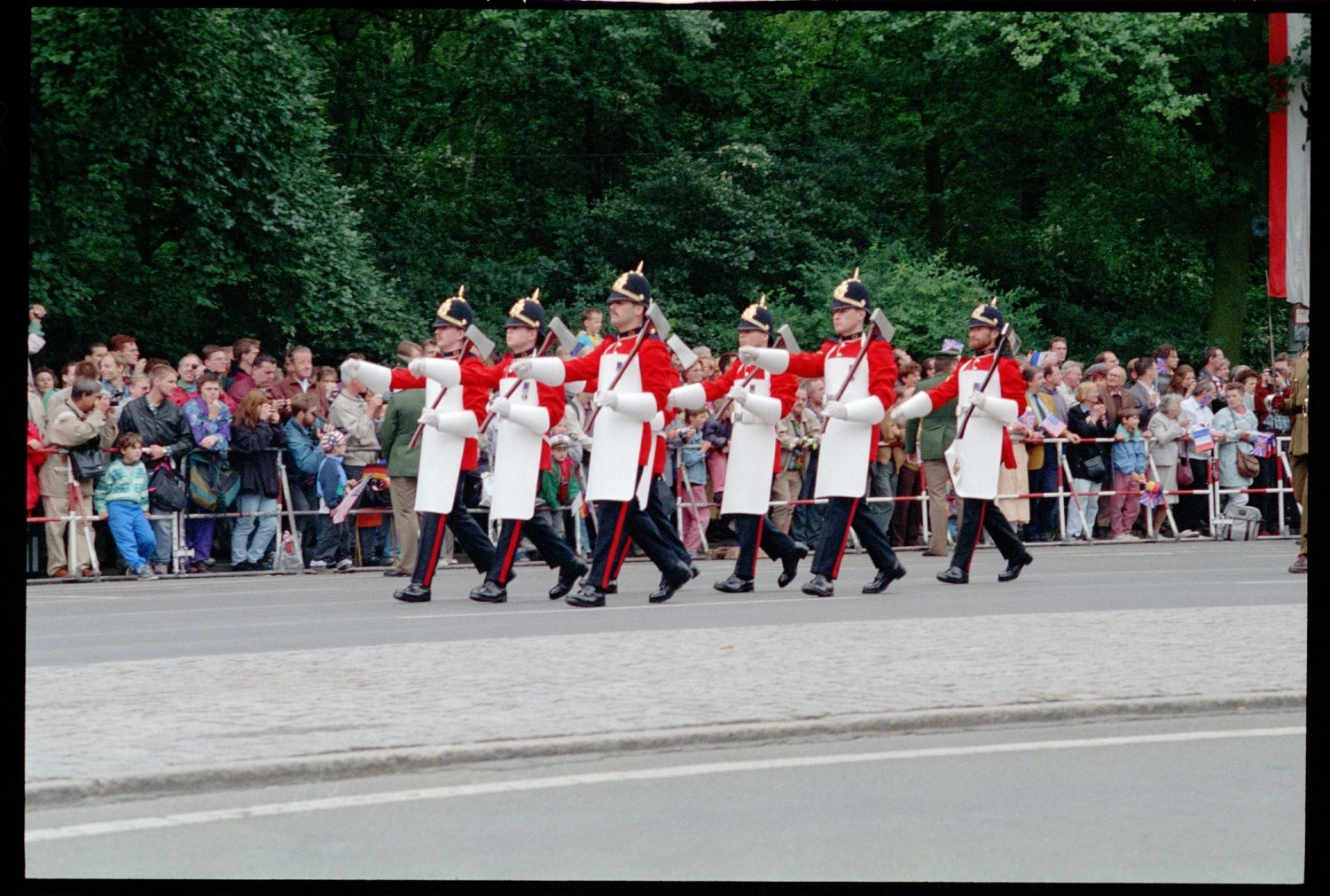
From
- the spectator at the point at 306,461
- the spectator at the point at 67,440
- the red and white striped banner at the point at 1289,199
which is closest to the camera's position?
the spectator at the point at 67,440

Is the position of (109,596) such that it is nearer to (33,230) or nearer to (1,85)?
(33,230)

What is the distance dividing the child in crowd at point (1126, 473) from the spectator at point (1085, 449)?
0.17 meters

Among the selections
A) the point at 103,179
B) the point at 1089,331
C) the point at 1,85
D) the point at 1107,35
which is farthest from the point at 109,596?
the point at 1089,331

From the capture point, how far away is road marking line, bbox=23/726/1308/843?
685cm

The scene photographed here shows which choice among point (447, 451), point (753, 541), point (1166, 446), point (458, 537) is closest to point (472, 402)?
point (447, 451)

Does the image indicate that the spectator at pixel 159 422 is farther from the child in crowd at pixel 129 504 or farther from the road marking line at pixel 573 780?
the road marking line at pixel 573 780

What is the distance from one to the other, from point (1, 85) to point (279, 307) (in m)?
22.9

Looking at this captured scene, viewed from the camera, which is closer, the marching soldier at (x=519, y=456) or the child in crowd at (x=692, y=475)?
the marching soldier at (x=519, y=456)

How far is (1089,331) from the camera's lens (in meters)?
38.6

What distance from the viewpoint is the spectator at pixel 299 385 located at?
19109 mm

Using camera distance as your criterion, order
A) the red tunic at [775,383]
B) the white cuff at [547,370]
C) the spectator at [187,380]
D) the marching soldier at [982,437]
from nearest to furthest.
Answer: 1. the white cuff at [547,370]
2. the red tunic at [775,383]
3. the marching soldier at [982,437]
4. the spectator at [187,380]

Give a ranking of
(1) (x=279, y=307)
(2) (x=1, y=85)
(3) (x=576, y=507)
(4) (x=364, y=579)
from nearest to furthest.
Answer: (2) (x=1, y=85), (4) (x=364, y=579), (3) (x=576, y=507), (1) (x=279, y=307)

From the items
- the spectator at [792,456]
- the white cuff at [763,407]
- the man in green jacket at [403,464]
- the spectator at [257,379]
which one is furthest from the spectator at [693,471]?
the white cuff at [763,407]

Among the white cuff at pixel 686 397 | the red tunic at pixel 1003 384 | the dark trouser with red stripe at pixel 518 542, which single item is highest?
the red tunic at pixel 1003 384
